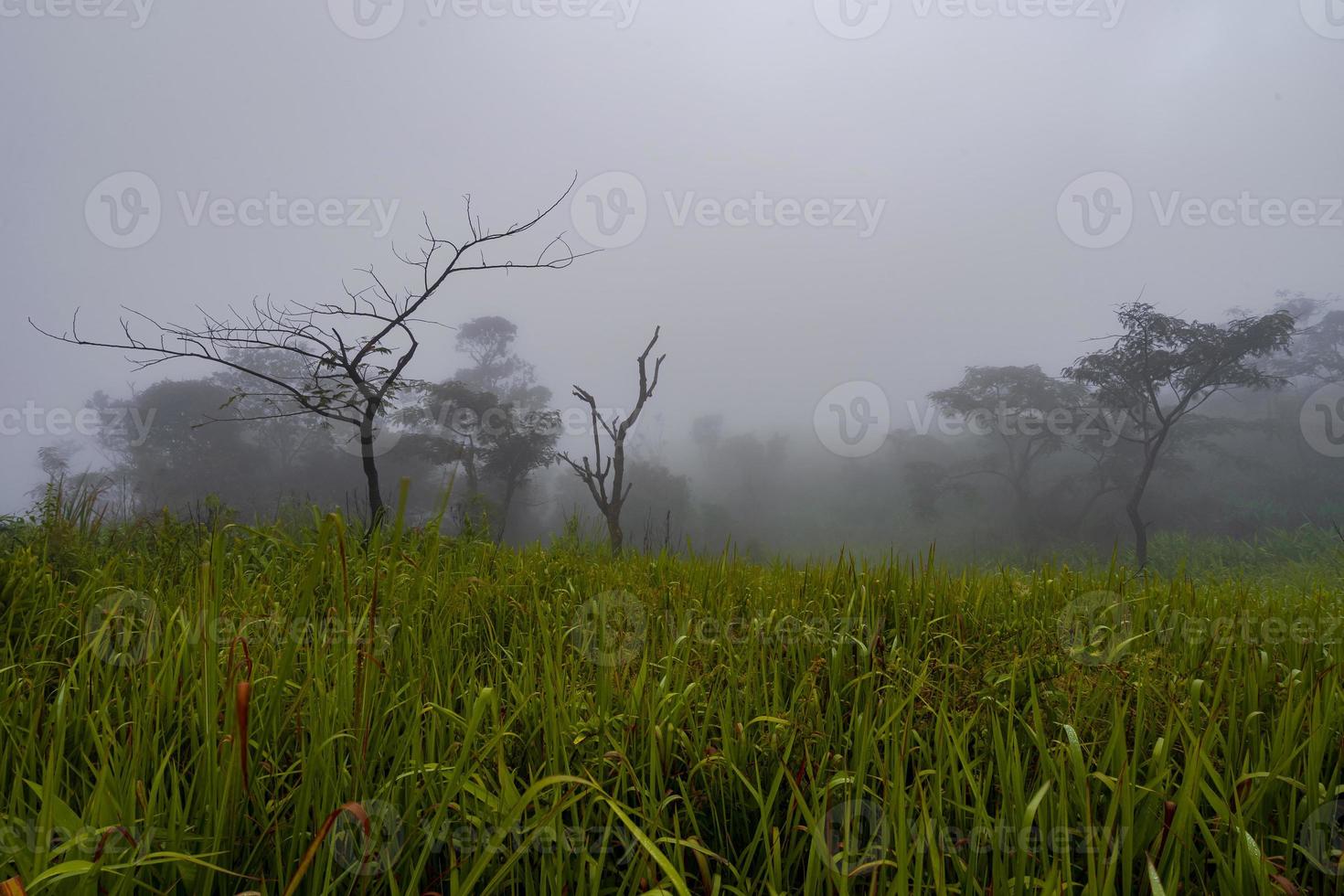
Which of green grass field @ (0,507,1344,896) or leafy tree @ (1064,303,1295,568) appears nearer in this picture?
green grass field @ (0,507,1344,896)

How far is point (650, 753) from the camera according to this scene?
147 centimetres

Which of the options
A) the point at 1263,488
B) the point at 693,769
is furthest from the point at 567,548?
the point at 1263,488

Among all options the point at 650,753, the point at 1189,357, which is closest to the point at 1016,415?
the point at 1189,357

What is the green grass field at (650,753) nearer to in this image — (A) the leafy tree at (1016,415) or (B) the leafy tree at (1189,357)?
(B) the leafy tree at (1189,357)

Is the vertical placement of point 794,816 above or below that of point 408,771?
below

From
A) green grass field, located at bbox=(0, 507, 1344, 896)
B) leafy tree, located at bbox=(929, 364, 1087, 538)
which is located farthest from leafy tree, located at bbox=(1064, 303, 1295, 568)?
green grass field, located at bbox=(0, 507, 1344, 896)

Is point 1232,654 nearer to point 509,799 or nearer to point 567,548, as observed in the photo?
point 509,799

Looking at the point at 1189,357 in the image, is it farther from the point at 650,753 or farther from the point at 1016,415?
the point at 650,753

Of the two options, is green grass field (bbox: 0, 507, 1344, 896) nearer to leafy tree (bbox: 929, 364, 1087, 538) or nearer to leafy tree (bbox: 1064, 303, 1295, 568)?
leafy tree (bbox: 1064, 303, 1295, 568)

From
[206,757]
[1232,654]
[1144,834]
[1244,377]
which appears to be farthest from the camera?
[1244,377]

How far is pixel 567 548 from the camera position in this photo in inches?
181

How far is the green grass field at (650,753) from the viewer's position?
1127 millimetres

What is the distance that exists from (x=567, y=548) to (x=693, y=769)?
10.7ft

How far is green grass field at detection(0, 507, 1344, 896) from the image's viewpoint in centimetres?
113
